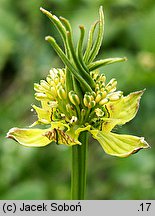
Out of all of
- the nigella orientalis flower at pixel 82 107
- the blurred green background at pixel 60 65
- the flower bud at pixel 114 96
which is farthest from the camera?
the blurred green background at pixel 60 65

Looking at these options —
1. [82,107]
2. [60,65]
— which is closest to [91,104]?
[82,107]

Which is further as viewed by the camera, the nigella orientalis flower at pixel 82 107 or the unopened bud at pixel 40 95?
the unopened bud at pixel 40 95

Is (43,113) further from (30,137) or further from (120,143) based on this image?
(120,143)

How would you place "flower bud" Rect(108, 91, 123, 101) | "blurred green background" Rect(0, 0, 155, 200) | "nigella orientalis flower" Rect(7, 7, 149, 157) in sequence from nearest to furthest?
"nigella orientalis flower" Rect(7, 7, 149, 157), "flower bud" Rect(108, 91, 123, 101), "blurred green background" Rect(0, 0, 155, 200)

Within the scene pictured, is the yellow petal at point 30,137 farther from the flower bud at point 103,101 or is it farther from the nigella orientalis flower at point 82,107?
the flower bud at point 103,101

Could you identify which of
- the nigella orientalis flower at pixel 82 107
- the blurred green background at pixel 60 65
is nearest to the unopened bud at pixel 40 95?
the nigella orientalis flower at pixel 82 107

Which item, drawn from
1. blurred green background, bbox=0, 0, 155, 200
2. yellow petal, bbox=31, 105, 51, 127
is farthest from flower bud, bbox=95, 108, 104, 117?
blurred green background, bbox=0, 0, 155, 200

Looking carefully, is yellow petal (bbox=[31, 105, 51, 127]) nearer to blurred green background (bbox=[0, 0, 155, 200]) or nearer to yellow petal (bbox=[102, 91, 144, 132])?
yellow petal (bbox=[102, 91, 144, 132])
